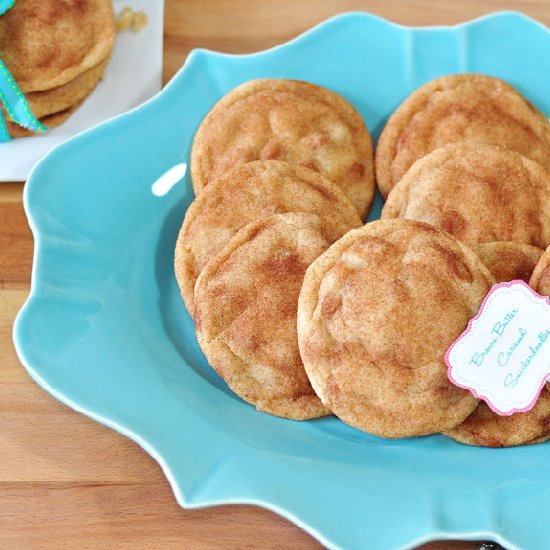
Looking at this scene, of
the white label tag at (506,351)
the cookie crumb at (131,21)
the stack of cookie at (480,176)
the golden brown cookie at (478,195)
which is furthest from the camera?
the cookie crumb at (131,21)

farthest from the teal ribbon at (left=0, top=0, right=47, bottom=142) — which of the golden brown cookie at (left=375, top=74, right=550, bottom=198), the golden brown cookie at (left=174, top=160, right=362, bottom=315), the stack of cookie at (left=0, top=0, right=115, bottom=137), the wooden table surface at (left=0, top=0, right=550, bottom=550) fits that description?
the golden brown cookie at (left=375, top=74, right=550, bottom=198)

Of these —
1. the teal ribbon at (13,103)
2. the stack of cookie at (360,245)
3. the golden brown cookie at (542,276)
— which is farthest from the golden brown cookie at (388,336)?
the teal ribbon at (13,103)

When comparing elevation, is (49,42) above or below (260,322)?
above

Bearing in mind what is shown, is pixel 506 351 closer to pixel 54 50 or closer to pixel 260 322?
pixel 260 322

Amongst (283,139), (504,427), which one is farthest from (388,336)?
(283,139)

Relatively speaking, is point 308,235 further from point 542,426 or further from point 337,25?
point 337,25

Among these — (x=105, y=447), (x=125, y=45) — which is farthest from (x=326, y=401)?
(x=125, y=45)

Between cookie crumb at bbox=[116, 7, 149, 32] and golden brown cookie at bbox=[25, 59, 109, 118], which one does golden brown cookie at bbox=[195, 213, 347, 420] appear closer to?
golden brown cookie at bbox=[25, 59, 109, 118]

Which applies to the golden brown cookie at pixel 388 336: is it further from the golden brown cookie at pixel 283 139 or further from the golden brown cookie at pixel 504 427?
the golden brown cookie at pixel 283 139
